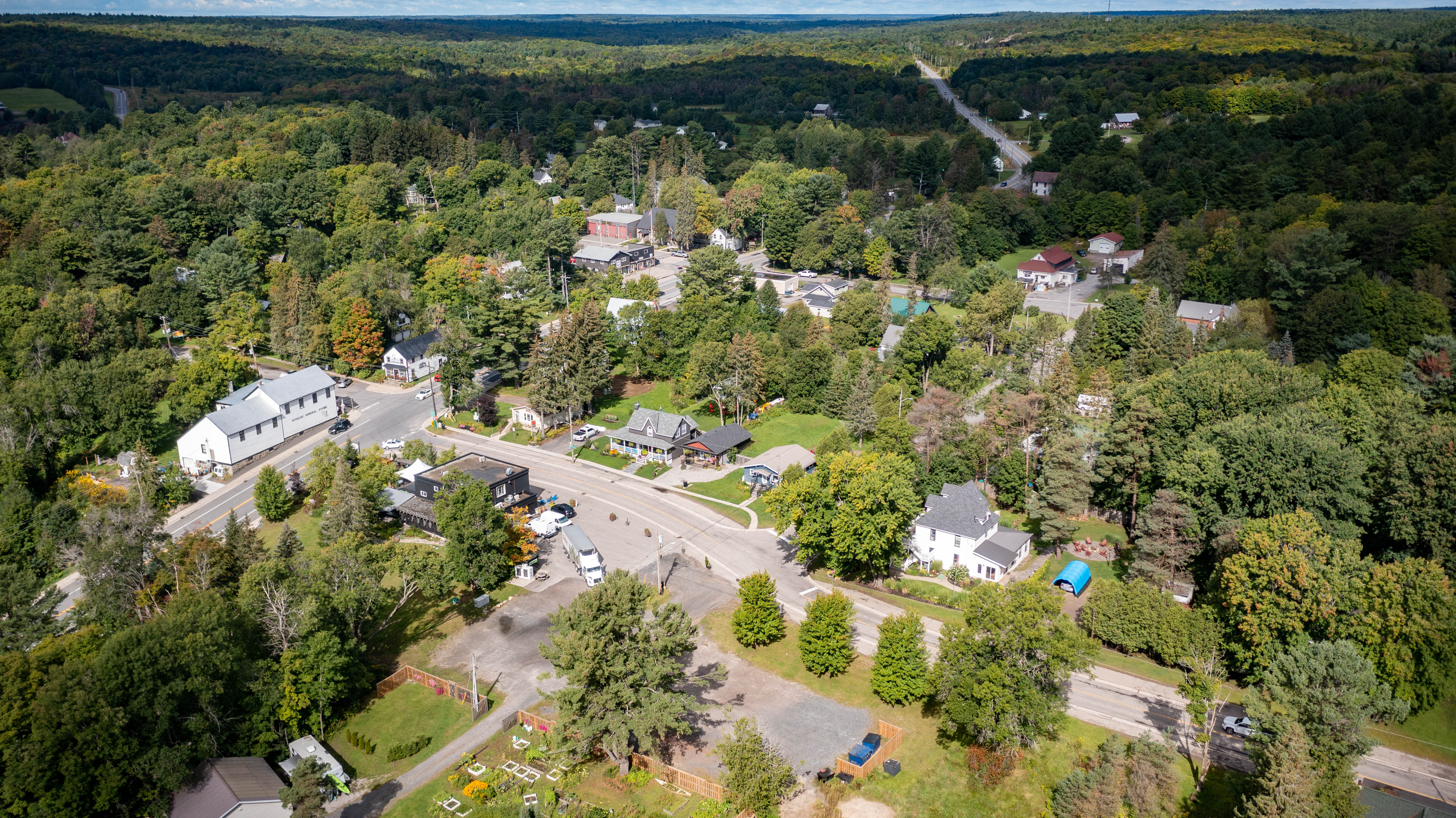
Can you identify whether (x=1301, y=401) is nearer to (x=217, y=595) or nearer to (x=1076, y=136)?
(x=217, y=595)

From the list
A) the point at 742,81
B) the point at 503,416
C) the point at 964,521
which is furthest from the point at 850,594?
the point at 742,81

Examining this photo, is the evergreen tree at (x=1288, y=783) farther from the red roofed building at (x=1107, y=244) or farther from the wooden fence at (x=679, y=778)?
the red roofed building at (x=1107, y=244)

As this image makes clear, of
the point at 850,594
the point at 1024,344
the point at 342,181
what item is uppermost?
the point at 342,181

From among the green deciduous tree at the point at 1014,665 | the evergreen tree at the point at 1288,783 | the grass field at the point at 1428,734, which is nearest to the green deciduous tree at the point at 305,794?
the green deciduous tree at the point at 1014,665

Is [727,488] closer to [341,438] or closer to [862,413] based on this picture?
[862,413]

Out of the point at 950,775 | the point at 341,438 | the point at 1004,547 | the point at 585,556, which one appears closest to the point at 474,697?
the point at 585,556

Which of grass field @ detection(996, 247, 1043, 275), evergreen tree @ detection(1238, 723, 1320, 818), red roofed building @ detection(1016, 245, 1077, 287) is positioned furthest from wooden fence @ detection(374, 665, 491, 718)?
grass field @ detection(996, 247, 1043, 275)

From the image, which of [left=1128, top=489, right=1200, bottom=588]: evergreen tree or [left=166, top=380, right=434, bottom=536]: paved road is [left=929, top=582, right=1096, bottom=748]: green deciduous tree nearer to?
[left=1128, top=489, right=1200, bottom=588]: evergreen tree
